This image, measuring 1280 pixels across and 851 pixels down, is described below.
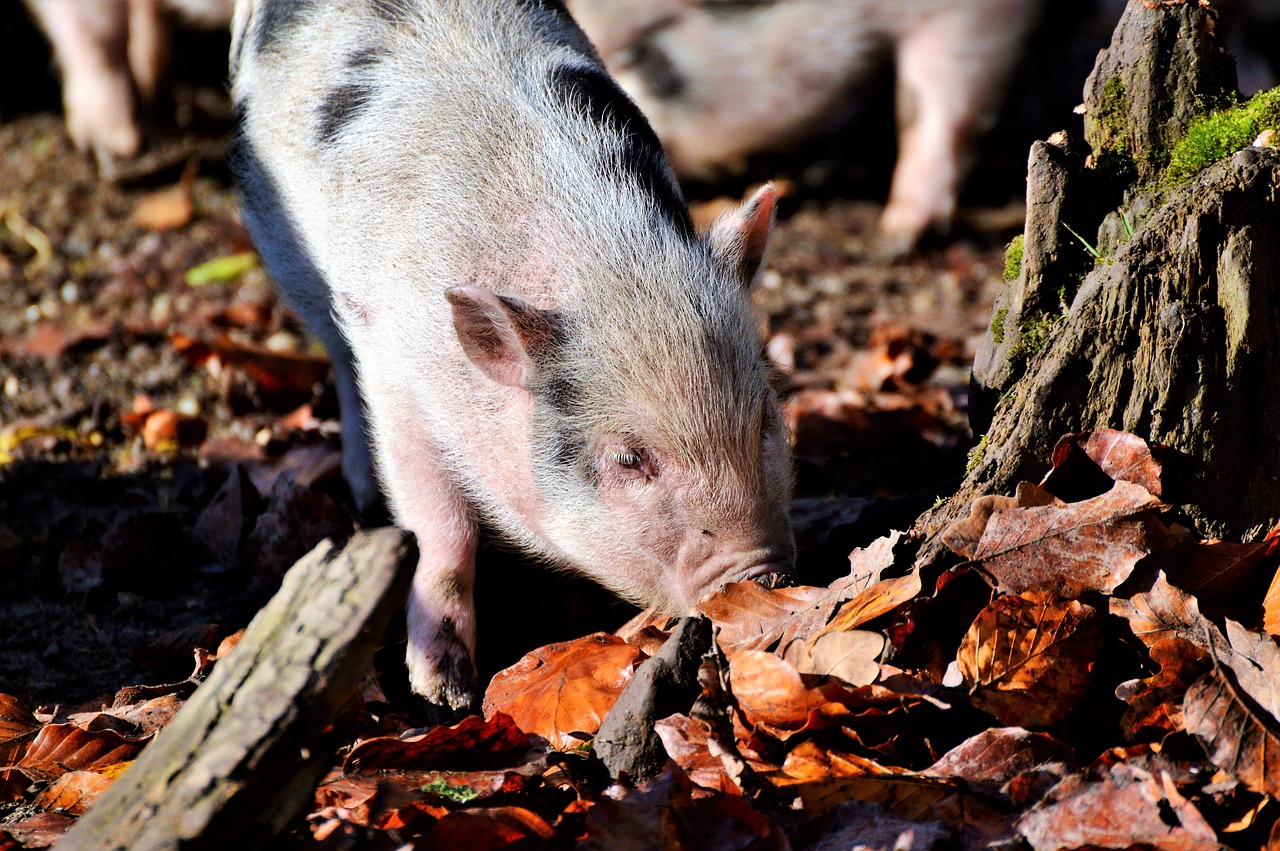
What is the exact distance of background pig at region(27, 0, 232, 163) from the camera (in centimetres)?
714

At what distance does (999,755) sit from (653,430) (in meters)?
1.13

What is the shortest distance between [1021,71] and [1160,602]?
17.9 feet

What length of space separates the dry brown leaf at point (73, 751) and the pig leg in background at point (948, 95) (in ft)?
16.6

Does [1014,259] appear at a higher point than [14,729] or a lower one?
higher

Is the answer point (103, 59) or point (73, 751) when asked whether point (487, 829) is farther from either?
point (103, 59)

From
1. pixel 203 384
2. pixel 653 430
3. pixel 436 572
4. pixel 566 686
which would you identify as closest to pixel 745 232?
pixel 653 430

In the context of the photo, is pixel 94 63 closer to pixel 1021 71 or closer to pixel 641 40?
pixel 641 40

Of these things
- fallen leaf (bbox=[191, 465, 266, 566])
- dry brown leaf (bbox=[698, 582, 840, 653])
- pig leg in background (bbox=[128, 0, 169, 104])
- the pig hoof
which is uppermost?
pig leg in background (bbox=[128, 0, 169, 104])

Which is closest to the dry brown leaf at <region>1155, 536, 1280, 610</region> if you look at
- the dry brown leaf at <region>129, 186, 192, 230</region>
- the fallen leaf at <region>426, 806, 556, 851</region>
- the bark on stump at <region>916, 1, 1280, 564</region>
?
the bark on stump at <region>916, 1, 1280, 564</region>

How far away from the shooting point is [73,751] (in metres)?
2.54

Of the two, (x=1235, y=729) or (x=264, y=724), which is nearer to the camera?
(x=264, y=724)

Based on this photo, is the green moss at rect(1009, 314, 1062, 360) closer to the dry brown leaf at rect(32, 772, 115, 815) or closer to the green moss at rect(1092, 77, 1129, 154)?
the green moss at rect(1092, 77, 1129, 154)

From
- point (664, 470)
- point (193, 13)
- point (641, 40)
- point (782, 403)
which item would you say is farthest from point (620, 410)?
point (193, 13)

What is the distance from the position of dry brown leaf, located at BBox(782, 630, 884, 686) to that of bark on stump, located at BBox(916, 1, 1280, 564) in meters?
0.33
